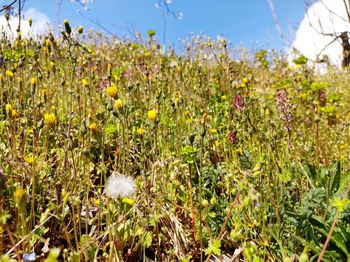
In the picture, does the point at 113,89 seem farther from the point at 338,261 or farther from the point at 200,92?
the point at 200,92

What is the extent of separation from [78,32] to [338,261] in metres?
1.90

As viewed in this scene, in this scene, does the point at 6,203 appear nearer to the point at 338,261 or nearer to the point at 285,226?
the point at 285,226

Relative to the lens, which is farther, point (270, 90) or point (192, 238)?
point (270, 90)

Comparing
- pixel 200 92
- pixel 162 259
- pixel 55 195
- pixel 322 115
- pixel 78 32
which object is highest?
pixel 78 32

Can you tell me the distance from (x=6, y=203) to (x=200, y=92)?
1.92 metres

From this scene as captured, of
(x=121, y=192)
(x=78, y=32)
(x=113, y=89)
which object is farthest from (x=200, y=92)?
(x=121, y=192)

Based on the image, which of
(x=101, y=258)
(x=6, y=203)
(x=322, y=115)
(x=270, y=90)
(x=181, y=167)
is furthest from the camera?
(x=270, y=90)

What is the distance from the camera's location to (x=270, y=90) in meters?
4.86

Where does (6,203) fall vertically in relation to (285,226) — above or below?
above

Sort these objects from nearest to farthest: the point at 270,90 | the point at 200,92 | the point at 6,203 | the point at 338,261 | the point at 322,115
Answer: the point at 338,261 → the point at 6,203 → the point at 200,92 → the point at 322,115 → the point at 270,90

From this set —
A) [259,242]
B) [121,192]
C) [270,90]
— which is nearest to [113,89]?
[121,192]

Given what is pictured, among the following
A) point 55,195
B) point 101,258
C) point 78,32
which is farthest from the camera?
point 78,32

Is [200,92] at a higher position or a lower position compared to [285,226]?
higher

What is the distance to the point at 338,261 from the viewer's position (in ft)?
4.17
